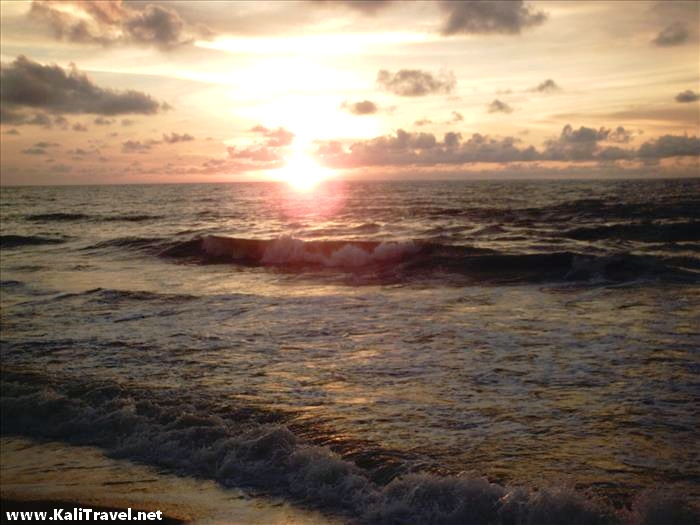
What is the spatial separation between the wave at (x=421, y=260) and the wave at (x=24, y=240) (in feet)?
30.0

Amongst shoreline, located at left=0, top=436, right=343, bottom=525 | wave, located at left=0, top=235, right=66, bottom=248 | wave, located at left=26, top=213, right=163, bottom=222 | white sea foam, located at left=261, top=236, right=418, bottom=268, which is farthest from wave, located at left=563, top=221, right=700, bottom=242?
wave, located at left=26, top=213, right=163, bottom=222

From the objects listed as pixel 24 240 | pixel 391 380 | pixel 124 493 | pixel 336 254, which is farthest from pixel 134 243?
pixel 124 493

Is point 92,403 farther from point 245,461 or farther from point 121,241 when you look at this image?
point 121,241

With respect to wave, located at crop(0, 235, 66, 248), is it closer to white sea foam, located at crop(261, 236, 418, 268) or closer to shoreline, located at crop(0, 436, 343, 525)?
white sea foam, located at crop(261, 236, 418, 268)

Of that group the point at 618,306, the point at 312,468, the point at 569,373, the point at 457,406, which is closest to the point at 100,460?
the point at 312,468

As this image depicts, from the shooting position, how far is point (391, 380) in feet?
28.3

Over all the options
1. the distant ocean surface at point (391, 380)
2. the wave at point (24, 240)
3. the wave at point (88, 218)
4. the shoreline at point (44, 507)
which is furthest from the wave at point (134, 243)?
the shoreline at point (44, 507)

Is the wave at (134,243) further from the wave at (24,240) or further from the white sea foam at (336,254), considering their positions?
the white sea foam at (336,254)

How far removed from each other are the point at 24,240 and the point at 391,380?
101 ft

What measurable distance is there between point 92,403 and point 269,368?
8.10ft

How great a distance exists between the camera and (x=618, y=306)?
13352mm

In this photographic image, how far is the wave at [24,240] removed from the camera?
32594 mm

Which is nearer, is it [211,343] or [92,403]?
[92,403]

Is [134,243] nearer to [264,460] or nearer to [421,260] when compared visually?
[421,260]
